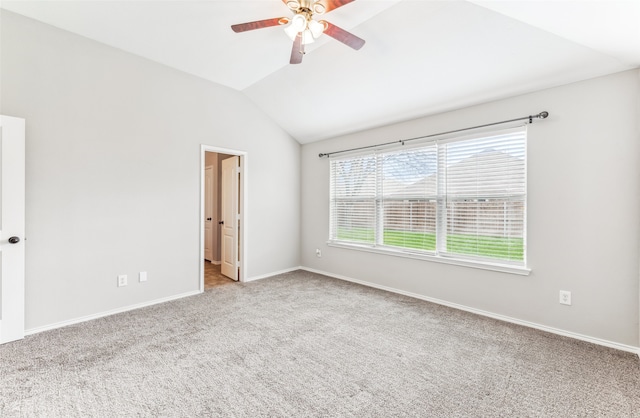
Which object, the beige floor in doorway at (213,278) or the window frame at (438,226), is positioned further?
the beige floor in doorway at (213,278)

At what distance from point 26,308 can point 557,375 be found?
4741 mm

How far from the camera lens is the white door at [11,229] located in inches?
102

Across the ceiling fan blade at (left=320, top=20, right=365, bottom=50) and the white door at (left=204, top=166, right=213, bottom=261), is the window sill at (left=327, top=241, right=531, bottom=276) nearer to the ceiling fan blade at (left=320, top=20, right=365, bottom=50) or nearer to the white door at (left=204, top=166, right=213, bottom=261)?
the ceiling fan blade at (left=320, top=20, right=365, bottom=50)

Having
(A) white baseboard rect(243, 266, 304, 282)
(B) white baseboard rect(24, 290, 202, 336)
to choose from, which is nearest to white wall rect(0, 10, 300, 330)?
(B) white baseboard rect(24, 290, 202, 336)

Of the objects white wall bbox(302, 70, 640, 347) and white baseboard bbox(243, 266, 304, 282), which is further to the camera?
white baseboard bbox(243, 266, 304, 282)

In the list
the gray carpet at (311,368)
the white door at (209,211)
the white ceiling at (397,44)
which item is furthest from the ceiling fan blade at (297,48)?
the white door at (209,211)

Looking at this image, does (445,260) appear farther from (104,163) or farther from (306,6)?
(104,163)

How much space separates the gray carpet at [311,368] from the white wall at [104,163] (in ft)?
1.55

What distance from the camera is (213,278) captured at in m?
4.95

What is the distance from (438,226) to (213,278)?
3.76 metres

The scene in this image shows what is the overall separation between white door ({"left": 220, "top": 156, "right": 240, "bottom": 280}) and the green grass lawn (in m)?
2.14

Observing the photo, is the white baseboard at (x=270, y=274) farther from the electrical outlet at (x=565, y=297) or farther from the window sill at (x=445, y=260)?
the electrical outlet at (x=565, y=297)

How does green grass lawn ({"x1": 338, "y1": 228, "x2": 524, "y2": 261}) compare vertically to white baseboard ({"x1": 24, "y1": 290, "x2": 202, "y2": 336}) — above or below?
above

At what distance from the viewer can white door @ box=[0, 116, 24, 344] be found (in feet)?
8.52
